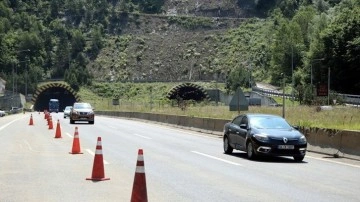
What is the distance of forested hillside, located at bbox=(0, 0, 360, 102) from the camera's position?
410 ft

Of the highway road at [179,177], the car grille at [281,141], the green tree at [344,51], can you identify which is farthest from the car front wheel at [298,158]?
the green tree at [344,51]

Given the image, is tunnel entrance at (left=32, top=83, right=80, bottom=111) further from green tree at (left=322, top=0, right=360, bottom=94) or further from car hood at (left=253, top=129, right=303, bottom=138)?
car hood at (left=253, top=129, right=303, bottom=138)

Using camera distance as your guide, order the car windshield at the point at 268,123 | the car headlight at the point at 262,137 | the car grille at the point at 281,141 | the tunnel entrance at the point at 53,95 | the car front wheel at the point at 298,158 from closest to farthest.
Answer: the car grille at the point at 281,141 < the car headlight at the point at 262,137 < the car front wheel at the point at 298,158 < the car windshield at the point at 268,123 < the tunnel entrance at the point at 53,95

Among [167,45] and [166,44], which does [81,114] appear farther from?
[166,44]

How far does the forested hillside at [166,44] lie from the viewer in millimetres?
124938

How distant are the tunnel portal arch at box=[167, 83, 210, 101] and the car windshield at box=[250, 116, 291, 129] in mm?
98498

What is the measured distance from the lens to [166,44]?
167500mm

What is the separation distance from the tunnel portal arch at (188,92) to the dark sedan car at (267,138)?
9849 cm

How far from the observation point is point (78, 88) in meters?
135

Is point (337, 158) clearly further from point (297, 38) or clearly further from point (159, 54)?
point (159, 54)

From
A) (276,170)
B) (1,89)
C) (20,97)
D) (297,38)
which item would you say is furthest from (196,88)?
(276,170)

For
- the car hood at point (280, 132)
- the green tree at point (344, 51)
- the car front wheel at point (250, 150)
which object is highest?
the green tree at point (344, 51)

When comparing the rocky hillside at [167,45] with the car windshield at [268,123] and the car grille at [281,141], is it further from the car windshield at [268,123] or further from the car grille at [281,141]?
the car grille at [281,141]

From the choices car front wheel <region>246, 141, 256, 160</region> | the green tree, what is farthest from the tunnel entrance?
car front wheel <region>246, 141, 256, 160</region>
